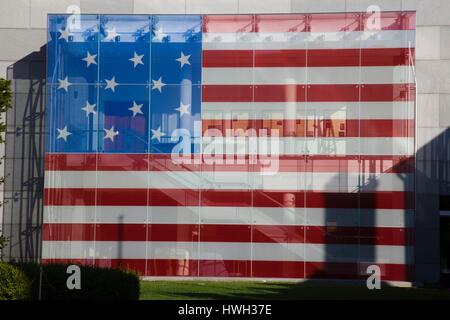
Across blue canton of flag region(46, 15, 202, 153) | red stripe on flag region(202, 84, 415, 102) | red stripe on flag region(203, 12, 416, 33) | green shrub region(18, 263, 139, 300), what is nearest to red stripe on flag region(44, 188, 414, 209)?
blue canton of flag region(46, 15, 202, 153)

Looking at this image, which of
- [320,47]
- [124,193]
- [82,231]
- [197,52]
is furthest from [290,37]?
[82,231]

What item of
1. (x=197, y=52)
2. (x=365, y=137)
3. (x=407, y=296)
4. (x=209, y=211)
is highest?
(x=197, y=52)

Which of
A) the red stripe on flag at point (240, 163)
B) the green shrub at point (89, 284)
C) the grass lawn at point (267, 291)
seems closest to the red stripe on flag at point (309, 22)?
the red stripe on flag at point (240, 163)

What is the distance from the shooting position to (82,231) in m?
20.4

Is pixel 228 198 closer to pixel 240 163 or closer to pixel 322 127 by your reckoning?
pixel 240 163

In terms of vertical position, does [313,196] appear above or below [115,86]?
below

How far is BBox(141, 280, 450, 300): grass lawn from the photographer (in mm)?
16641

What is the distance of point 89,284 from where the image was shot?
13406mm

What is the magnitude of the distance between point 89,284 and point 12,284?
146cm

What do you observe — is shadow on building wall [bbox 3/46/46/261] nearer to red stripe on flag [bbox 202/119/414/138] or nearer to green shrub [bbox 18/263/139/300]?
red stripe on flag [bbox 202/119/414/138]

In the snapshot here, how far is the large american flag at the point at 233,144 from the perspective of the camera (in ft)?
65.7

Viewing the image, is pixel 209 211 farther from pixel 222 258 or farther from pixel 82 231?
pixel 82 231

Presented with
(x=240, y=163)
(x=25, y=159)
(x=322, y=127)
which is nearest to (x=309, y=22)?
(x=322, y=127)

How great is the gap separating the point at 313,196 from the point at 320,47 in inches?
133
